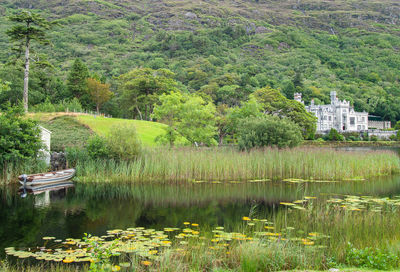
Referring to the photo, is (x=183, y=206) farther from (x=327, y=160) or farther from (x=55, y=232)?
(x=327, y=160)

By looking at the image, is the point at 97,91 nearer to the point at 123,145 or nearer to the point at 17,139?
the point at 17,139

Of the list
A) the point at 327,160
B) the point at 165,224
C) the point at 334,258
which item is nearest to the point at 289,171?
the point at 327,160

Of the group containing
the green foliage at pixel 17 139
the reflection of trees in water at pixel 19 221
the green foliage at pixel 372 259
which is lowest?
the reflection of trees in water at pixel 19 221

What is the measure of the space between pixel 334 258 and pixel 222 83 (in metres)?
90.9

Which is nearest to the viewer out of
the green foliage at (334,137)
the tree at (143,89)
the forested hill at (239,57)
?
the tree at (143,89)

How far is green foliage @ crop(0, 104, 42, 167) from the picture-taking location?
2078 cm

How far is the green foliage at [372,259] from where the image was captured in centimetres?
686

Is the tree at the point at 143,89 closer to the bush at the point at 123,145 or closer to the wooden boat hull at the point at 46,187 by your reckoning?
the bush at the point at 123,145

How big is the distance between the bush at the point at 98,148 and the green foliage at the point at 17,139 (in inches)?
124

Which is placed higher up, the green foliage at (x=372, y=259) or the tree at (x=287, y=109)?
the tree at (x=287, y=109)

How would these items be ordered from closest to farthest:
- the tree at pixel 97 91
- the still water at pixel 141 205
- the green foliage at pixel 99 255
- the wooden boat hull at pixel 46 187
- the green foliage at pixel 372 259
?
1. the green foliage at pixel 99 255
2. the green foliage at pixel 372 259
3. the still water at pixel 141 205
4. the wooden boat hull at pixel 46 187
5. the tree at pixel 97 91

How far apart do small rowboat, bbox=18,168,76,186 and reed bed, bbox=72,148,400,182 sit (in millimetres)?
777

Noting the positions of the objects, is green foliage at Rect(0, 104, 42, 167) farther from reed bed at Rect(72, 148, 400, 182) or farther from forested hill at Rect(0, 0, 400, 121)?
forested hill at Rect(0, 0, 400, 121)

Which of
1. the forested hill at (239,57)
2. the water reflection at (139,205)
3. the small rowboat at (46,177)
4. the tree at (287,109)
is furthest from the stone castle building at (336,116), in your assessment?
the small rowboat at (46,177)
